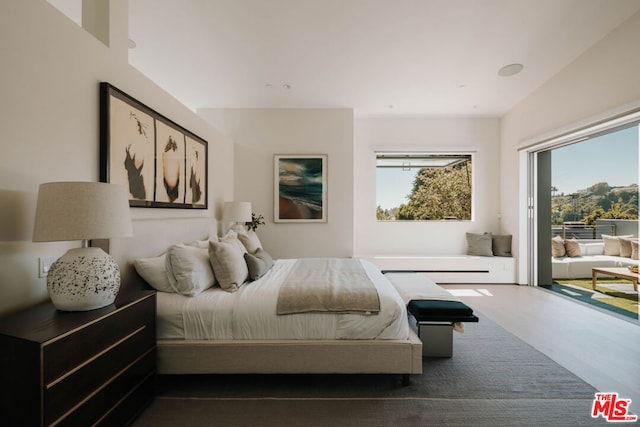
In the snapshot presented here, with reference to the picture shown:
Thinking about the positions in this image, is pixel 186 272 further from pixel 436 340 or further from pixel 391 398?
pixel 436 340

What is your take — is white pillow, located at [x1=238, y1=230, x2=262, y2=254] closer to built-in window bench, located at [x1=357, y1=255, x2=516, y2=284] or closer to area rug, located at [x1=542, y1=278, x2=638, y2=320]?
built-in window bench, located at [x1=357, y1=255, x2=516, y2=284]

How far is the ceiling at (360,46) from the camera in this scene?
95.9 inches

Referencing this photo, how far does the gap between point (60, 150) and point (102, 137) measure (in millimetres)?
303

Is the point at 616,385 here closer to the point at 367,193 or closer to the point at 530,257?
the point at 530,257

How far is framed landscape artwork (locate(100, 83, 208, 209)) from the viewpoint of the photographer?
1.86 metres

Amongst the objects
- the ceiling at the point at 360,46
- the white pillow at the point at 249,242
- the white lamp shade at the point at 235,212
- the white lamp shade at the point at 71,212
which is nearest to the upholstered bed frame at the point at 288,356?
the white lamp shade at the point at 71,212

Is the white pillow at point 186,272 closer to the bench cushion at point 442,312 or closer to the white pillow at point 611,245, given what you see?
the bench cushion at point 442,312

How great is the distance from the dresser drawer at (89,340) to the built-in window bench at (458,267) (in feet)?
12.1

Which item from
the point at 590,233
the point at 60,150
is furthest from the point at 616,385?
the point at 60,150

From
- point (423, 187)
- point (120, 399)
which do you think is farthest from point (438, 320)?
point (423, 187)

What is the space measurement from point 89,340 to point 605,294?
5543mm

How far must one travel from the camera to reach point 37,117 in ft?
4.72

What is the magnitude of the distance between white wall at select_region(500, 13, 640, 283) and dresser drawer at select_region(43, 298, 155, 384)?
14.7ft

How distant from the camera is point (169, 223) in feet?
8.54
